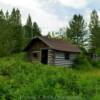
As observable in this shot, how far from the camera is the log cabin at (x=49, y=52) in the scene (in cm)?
2714

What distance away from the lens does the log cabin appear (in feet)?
89.0

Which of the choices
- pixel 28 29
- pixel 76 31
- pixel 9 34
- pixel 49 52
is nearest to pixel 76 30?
pixel 76 31

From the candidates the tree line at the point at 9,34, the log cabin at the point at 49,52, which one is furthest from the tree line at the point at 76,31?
the log cabin at the point at 49,52

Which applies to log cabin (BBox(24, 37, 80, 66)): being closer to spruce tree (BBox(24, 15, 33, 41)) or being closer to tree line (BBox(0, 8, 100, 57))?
tree line (BBox(0, 8, 100, 57))

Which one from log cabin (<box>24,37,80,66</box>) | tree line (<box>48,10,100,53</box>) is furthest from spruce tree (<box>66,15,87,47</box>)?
log cabin (<box>24,37,80,66</box>)

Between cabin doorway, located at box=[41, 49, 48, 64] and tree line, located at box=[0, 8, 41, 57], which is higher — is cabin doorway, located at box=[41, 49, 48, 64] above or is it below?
below

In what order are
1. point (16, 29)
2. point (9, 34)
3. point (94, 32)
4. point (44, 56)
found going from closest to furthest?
point (44, 56), point (9, 34), point (16, 29), point (94, 32)

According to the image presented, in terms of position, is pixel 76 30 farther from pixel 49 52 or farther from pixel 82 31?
pixel 49 52

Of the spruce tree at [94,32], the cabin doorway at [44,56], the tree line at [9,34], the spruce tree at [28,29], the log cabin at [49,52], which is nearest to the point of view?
the log cabin at [49,52]

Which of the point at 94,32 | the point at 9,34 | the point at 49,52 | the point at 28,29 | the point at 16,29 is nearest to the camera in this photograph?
the point at 49,52

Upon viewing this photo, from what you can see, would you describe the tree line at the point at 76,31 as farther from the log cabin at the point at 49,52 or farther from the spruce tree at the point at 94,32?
the log cabin at the point at 49,52

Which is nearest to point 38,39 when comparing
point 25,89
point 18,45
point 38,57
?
point 38,57

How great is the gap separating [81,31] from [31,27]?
1087 cm

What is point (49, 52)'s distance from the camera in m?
27.1
